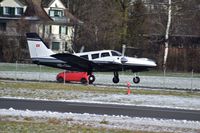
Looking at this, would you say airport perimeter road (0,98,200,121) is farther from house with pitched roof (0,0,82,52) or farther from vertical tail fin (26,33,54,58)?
house with pitched roof (0,0,82,52)

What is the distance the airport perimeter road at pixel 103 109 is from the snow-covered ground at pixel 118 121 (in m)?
1.60

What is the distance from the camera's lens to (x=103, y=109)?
2311 cm

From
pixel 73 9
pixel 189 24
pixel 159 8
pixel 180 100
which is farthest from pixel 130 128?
pixel 73 9

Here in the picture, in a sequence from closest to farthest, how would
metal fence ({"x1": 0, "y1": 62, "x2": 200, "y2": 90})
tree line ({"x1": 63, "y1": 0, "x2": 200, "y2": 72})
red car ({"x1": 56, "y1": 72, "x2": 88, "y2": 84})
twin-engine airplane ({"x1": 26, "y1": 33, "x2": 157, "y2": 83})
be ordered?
twin-engine airplane ({"x1": 26, "y1": 33, "x2": 157, "y2": 83}) → metal fence ({"x1": 0, "y1": 62, "x2": 200, "y2": 90}) → red car ({"x1": 56, "y1": 72, "x2": 88, "y2": 84}) → tree line ({"x1": 63, "y1": 0, "x2": 200, "y2": 72})

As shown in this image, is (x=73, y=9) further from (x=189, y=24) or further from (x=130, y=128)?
(x=130, y=128)

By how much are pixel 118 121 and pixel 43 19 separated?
7415 centimetres

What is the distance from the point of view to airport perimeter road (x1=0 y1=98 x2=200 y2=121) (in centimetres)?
2140

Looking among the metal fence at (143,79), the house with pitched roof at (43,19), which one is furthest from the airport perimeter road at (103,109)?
the house with pitched roof at (43,19)

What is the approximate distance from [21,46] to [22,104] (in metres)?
53.1

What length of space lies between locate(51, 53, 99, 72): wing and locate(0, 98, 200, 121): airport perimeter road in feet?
58.1

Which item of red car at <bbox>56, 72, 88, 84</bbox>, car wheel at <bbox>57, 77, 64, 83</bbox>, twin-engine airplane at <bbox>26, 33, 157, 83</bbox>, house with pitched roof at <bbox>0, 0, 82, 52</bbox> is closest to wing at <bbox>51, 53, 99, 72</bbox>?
twin-engine airplane at <bbox>26, 33, 157, 83</bbox>

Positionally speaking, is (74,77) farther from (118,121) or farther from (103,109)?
(118,121)

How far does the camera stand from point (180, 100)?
29.2m

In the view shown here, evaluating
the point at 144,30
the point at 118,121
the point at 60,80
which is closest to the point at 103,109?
the point at 118,121
